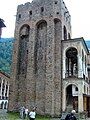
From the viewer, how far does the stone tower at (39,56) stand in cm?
2995

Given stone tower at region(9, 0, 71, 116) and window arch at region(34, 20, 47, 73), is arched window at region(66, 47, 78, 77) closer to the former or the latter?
stone tower at region(9, 0, 71, 116)

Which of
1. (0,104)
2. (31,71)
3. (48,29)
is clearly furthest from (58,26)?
(0,104)

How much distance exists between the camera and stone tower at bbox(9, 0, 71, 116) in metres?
30.0

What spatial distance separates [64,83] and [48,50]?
515 cm

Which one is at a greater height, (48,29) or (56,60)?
(48,29)

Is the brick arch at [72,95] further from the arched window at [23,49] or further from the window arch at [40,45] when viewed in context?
the arched window at [23,49]

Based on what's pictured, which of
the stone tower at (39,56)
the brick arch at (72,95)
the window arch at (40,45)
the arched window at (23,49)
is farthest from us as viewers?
the arched window at (23,49)

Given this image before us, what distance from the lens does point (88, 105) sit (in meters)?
30.4

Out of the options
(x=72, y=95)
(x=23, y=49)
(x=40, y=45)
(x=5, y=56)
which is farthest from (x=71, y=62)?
(x=5, y=56)

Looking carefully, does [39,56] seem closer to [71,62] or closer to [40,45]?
[40,45]

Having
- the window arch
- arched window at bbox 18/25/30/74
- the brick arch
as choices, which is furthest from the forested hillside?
the brick arch

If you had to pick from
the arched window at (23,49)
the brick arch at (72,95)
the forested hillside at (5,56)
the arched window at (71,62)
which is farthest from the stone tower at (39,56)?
the forested hillside at (5,56)

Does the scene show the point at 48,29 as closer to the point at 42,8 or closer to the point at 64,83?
the point at 42,8

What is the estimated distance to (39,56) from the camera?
32719 mm
